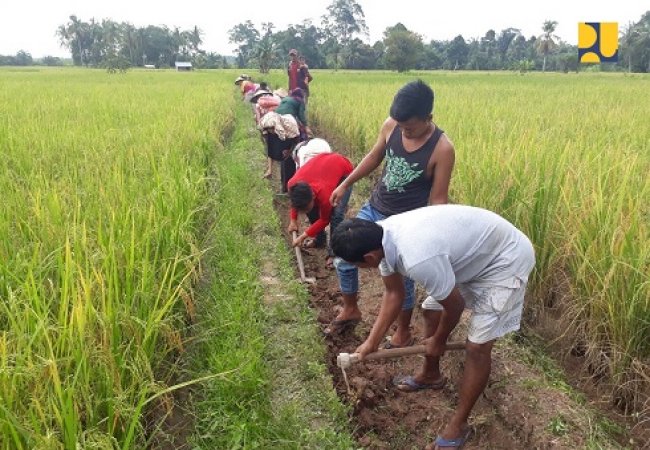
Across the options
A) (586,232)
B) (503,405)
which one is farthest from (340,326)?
(586,232)

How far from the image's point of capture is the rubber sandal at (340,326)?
3.13 m

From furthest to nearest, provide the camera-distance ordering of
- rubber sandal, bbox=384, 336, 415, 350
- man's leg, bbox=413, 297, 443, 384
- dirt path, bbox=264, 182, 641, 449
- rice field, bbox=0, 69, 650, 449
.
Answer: rubber sandal, bbox=384, 336, 415, 350
man's leg, bbox=413, 297, 443, 384
dirt path, bbox=264, 182, 641, 449
rice field, bbox=0, 69, 650, 449

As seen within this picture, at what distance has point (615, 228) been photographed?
8.13 ft

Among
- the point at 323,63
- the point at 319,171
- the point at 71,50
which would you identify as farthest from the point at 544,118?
the point at 71,50

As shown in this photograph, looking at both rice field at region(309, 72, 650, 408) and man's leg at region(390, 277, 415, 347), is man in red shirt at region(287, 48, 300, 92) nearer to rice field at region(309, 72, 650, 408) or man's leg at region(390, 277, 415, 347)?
rice field at region(309, 72, 650, 408)

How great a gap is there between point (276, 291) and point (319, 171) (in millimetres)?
945

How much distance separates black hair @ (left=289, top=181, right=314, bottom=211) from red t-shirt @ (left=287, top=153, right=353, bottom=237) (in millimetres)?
148

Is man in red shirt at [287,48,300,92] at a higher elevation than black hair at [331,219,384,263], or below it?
higher

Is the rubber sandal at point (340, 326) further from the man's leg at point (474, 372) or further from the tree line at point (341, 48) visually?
the tree line at point (341, 48)

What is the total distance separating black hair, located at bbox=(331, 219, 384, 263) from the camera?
73.3 inches

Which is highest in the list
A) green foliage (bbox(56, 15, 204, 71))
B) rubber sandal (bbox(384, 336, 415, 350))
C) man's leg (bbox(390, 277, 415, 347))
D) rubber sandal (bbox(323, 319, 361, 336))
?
green foliage (bbox(56, 15, 204, 71))

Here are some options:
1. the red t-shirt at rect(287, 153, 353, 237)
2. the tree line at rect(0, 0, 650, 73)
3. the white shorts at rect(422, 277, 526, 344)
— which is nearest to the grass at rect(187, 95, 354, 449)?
the red t-shirt at rect(287, 153, 353, 237)

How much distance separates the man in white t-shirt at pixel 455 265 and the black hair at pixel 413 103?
0.55m

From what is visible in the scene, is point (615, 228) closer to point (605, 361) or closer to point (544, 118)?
point (605, 361)
